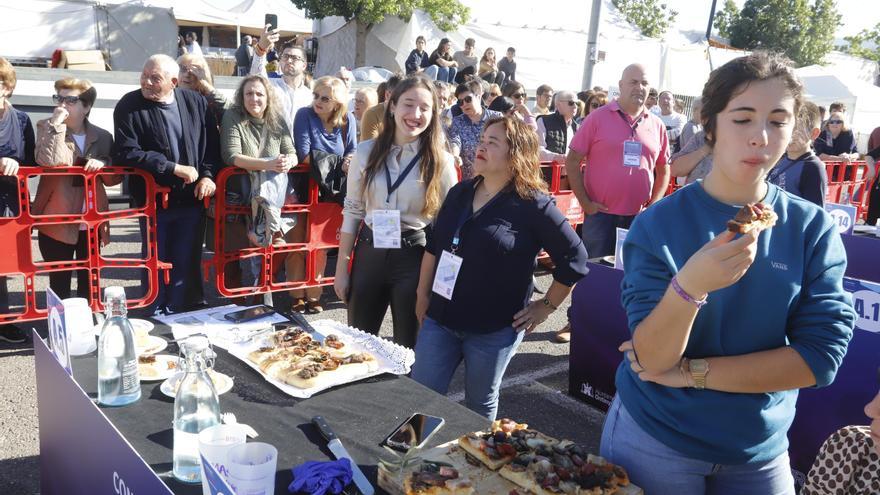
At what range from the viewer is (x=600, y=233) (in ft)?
18.1

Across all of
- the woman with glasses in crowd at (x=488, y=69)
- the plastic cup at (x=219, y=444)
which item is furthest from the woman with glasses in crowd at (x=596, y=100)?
the plastic cup at (x=219, y=444)

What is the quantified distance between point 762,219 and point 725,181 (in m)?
0.23

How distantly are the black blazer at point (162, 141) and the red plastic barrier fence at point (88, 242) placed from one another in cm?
12

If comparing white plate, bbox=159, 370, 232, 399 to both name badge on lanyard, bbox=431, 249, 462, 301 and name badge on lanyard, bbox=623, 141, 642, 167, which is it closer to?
name badge on lanyard, bbox=431, 249, 462, 301

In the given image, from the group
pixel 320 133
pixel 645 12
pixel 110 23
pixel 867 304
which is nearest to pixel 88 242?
pixel 320 133

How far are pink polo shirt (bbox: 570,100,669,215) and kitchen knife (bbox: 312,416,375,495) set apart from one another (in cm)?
371

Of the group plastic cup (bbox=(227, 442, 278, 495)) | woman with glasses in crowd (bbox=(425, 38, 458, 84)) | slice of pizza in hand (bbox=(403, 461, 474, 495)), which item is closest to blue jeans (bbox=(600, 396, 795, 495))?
slice of pizza in hand (bbox=(403, 461, 474, 495))

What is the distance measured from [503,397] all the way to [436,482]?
2.96 meters

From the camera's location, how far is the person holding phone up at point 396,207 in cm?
368

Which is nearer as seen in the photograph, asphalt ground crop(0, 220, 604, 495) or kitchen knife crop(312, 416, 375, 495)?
kitchen knife crop(312, 416, 375, 495)

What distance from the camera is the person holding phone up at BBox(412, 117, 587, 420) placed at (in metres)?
3.04

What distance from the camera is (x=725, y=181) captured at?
1751mm

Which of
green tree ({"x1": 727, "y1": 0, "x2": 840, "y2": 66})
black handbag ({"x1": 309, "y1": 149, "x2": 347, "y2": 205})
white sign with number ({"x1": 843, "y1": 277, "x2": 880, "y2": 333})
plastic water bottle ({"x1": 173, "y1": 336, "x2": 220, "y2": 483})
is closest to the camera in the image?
plastic water bottle ({"x1": 173, "y1": 336, "x2": 220, "y2": 483})

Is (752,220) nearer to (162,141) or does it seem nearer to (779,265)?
(779,265)
